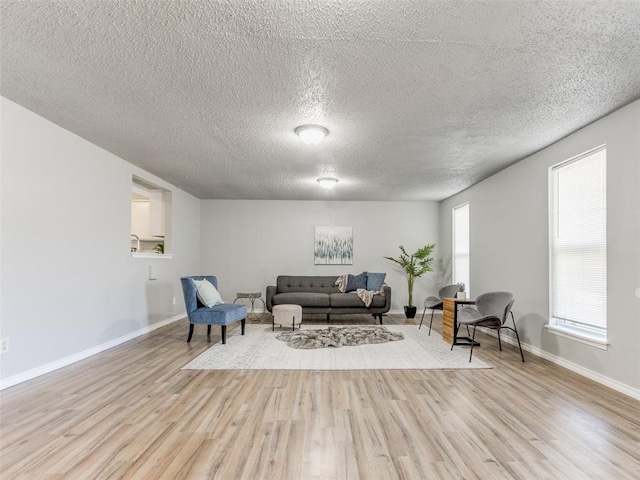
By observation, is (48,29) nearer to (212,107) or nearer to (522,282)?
(212,107)

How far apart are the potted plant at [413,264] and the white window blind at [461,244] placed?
0.49 metres

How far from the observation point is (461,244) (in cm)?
654

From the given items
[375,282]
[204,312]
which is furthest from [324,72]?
[375,282]

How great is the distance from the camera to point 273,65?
231cm

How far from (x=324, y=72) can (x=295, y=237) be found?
528cm

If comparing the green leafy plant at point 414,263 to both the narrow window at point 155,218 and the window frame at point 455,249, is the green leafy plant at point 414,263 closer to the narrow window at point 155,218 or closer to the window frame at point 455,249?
the window frame at point 455,249

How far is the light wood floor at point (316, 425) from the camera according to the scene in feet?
6.02

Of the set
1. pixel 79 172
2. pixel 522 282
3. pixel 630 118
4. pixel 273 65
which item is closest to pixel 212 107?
pixel 273 65

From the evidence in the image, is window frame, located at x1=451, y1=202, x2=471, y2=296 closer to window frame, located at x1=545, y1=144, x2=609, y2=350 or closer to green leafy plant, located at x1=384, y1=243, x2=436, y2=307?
green leafy plant, located at x1=384, y1=243, x2=436, y2=307

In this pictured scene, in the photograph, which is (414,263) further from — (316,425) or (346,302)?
(316,425)

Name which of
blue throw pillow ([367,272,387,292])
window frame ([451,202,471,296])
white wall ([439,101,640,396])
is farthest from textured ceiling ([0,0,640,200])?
blue throw pillow ([367,272,387,292])

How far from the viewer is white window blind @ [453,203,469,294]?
248 inches

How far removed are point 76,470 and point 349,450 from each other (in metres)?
1.45

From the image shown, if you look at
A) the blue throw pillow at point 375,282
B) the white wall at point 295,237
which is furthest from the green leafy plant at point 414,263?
the blue throw pillow at point 375,282
